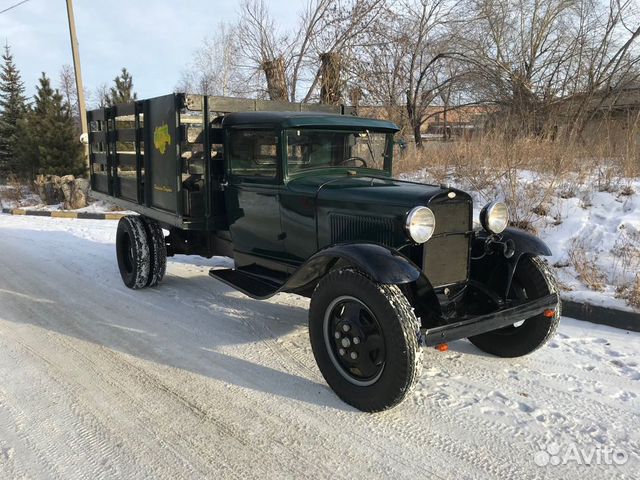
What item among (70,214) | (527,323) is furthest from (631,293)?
(70,214)

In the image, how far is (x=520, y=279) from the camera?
13.2 ft

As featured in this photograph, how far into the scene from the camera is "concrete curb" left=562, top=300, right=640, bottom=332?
457 cm

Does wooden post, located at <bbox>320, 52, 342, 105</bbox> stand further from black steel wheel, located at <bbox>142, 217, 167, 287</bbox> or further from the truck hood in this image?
the truck hood

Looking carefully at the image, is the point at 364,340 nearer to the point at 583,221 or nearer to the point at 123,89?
the point at 583,221

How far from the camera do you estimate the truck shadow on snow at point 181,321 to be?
12.5ft

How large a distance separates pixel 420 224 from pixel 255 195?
186 centimetres

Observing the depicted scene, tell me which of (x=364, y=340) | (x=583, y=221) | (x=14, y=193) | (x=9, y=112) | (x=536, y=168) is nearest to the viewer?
(x=364, y=340)

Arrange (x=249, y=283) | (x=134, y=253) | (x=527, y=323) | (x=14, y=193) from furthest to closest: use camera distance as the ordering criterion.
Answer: (x=14, y=193) → (x=134, y=253) → (x=249, y=283) → (x=527, y=323)

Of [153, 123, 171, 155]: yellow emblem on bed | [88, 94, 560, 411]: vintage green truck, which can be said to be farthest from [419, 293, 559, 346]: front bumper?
[153, 123, 171, 155]: yellow emblem on bed

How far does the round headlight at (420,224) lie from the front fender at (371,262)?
0.21m

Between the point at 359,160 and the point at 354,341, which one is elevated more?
the point at 359,160

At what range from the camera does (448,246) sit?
3.80 metres

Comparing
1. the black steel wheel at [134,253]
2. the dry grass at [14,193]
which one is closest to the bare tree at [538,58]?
the black steel wheel at [134,253]

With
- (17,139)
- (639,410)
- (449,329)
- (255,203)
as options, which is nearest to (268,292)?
(255,203)
